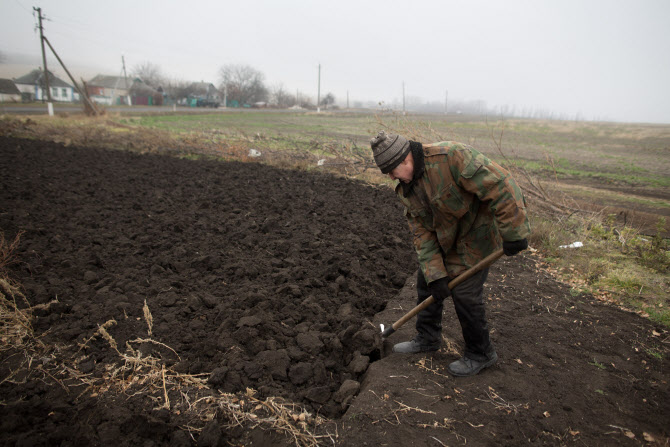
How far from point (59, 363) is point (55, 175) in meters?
6.84

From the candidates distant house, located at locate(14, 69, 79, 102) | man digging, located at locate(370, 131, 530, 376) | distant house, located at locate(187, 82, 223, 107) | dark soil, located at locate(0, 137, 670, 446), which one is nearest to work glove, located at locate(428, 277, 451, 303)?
man digging, located at locate(370, 131, 530, 376)

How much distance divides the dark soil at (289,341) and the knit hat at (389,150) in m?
1.50

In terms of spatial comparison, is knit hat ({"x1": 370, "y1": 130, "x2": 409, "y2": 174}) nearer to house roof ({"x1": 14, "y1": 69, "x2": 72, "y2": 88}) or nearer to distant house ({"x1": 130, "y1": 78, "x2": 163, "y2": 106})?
distant house ({"x1": 130, "y1": 78, "x2": 163, "y2": 106})

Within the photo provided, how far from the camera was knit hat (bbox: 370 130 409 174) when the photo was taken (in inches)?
101

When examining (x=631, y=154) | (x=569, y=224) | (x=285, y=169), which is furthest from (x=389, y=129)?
(x=631, y=154)

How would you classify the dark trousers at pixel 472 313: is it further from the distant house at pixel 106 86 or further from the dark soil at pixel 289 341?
the distant house at pixel 106 86

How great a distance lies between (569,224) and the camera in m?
6.76

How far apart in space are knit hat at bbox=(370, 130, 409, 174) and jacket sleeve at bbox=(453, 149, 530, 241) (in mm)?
364

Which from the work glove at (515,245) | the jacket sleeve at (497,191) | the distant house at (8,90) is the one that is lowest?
the work glove at (515,245)

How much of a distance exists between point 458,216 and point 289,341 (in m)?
1.73

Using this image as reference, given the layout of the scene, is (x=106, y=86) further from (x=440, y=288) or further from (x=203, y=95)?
(x=440, y=288)

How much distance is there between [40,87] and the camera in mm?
52344

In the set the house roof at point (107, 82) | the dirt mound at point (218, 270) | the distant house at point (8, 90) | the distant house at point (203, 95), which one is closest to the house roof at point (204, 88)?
the distant house at point (203, 95)

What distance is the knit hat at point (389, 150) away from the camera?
8.42 feet
